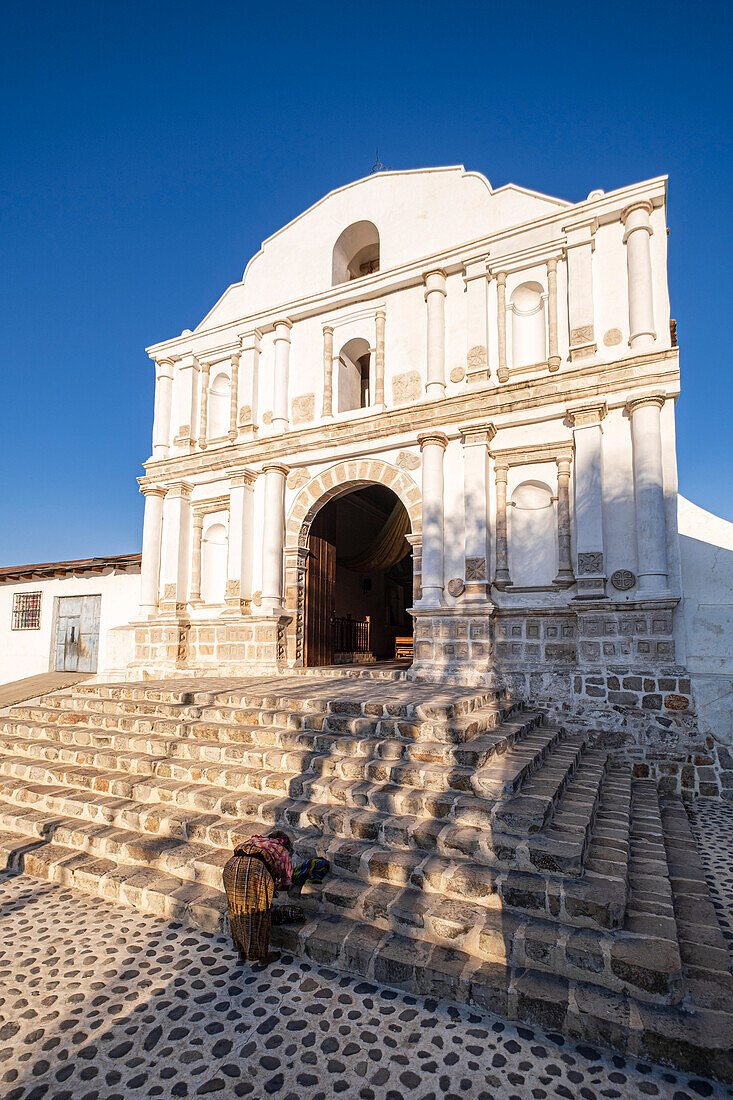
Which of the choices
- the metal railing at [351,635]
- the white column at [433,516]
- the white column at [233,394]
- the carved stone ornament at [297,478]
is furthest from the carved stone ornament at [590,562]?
the white column at [233,394]

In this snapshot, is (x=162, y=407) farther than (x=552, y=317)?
Yes

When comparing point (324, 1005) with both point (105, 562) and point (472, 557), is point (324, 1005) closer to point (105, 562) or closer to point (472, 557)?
point (472, 557)

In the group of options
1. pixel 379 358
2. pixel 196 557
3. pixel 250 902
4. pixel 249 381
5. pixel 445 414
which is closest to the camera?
pixel 250 902

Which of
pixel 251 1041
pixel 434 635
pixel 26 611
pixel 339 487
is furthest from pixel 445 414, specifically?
pixel 26 611

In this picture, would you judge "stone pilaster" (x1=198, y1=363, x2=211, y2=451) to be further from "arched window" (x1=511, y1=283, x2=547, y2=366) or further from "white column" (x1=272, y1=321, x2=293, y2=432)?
"arched window" (x1=511, y1=283, x2=547, y2=366)

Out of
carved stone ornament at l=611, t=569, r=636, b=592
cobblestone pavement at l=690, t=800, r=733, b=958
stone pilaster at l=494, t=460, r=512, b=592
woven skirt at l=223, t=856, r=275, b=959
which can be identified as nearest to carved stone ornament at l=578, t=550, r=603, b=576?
carved stone ornament at l=611, t=569, r=636, b=592

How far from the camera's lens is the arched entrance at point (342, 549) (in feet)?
29.1

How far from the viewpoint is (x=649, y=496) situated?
21.7 feet

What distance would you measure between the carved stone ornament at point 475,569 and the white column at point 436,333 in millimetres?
2567

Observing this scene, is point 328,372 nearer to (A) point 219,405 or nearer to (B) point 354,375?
(B) point 354,375

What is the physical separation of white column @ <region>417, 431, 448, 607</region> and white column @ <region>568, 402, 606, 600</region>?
186cm

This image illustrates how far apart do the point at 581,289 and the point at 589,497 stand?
298 centimetres

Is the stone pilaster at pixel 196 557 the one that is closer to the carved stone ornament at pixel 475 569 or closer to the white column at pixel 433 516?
the white column at pixel 433 516

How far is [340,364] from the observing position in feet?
32.5
